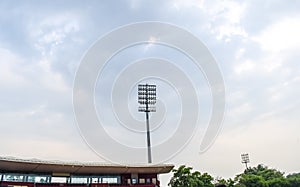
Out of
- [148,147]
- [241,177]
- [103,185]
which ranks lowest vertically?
[103,185]

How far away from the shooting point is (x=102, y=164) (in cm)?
3691

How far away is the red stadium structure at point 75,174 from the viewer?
32906 mm

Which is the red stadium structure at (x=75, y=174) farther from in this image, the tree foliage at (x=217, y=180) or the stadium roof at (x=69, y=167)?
the tree foliage at (x=217, y=180)

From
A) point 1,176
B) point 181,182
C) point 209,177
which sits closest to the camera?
point 1,176

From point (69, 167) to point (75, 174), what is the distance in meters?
2.83

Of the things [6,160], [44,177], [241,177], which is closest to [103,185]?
[44,177]

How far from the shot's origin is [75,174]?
38.0 meters

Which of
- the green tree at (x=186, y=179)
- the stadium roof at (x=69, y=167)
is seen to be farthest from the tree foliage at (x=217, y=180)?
the stadium roof at (x=69, y=167)

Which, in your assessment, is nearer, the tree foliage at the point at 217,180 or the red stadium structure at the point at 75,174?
the red stadium structure at the point at 75,174

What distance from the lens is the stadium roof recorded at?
31.9 meters

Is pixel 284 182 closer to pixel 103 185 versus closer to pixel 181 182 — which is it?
pixel 181 182

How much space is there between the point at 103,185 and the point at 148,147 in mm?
19115

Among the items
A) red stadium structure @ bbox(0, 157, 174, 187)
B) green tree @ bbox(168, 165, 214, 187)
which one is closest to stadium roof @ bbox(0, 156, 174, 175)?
red stadium structure @ bbox(0, 157, 174, 187)

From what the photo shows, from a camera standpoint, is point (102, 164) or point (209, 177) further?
point (209, 177)
